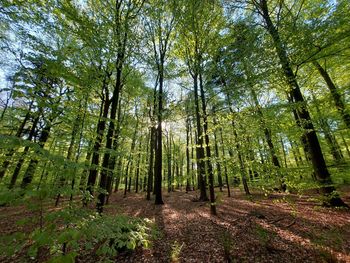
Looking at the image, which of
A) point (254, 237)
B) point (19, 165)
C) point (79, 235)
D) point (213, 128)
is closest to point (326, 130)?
point (213, 128)

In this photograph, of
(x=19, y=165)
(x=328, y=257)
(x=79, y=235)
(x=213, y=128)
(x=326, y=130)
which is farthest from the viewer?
(x=213, y=128)

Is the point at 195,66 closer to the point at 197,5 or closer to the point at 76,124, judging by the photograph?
the point at 197,5

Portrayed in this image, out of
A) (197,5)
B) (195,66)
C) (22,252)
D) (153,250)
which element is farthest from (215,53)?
(22,252)

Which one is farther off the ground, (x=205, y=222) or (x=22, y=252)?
(x=205, y=222)

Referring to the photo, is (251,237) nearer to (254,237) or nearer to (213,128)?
(254,237)

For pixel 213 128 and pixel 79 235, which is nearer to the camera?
pixel 79 235

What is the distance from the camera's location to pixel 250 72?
5.58m

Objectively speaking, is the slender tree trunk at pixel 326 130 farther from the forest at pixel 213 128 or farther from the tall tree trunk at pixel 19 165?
the tall tree trunk at pixel 19 165

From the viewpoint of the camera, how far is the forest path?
15.3 feet

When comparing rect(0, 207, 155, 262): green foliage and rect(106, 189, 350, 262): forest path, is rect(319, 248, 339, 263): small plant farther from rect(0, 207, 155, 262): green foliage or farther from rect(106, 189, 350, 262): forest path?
rect(0, 207, 155, 262): green foliage

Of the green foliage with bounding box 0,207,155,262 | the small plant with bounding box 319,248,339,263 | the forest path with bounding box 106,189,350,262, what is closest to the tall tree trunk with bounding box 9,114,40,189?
the green foliage with bounding box 0,207,155,262

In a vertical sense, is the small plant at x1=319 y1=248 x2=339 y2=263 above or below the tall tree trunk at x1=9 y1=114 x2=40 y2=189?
below

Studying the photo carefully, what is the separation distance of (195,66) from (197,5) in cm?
258

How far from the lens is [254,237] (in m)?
5.73
